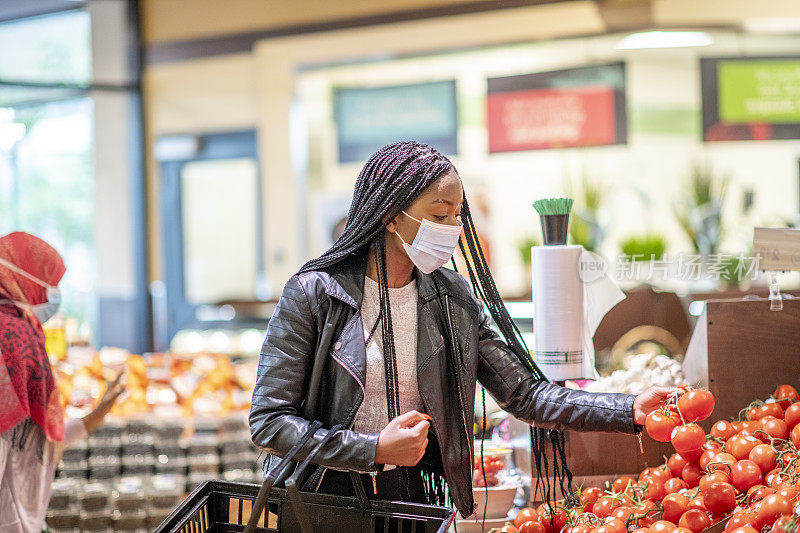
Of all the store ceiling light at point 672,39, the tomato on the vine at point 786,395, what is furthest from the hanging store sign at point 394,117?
the tomato on the vine at point 786,395

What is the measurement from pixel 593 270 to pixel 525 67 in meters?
4.57

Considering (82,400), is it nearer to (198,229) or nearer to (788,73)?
(198,229)

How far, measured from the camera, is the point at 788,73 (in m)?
5.89

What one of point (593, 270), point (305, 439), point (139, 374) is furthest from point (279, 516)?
point (139, 374)

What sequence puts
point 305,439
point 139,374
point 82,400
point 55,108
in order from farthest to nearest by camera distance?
point 55,108 < point 139,374 < point 82,400 < point 305,439

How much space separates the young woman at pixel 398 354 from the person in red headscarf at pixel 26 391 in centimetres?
92

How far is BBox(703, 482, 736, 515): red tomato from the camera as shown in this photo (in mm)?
1642

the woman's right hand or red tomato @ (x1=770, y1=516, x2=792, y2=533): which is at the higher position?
the woman's right hand

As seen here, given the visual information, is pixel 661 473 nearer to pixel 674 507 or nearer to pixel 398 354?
pixel 674 507

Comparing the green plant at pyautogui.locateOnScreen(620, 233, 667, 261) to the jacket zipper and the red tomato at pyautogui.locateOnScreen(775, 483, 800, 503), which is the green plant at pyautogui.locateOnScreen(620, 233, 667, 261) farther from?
the red tomato at pyautogui.locateOnScreen(775, 483, 800, 503)

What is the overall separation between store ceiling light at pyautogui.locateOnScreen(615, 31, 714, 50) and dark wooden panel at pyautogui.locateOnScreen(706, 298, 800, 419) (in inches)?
174

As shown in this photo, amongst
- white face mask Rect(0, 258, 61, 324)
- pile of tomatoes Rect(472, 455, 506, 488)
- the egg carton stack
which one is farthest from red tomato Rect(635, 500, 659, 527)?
the egg carton stack

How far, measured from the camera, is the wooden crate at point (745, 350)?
6.71 feet

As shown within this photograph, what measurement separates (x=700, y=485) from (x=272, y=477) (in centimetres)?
88
